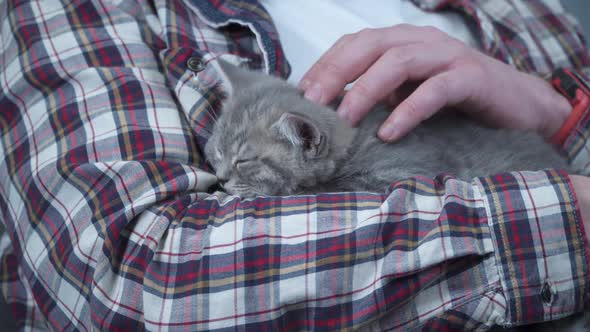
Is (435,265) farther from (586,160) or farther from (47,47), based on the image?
(47,47)

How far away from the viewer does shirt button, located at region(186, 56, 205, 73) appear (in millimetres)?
1067

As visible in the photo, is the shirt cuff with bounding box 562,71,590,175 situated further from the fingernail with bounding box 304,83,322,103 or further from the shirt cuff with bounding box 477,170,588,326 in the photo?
the fingernail with bounding box 304,83,322,103

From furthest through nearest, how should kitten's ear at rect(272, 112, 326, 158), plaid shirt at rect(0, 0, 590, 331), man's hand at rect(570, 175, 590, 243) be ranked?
kitten's ear at rect(272, 112, 326, 158)
man's hand at rect(570, 175, 590, 243)
plaid shirt at rect(0, 0, 590, 331)

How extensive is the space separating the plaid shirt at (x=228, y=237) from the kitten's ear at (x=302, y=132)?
8.4 inches

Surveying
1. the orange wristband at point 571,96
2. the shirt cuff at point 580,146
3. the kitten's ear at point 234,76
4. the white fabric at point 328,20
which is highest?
the white fabric at point 328,20

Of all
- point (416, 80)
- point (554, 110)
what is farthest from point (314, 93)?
point (554, 110)

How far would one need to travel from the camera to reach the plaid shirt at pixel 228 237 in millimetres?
734

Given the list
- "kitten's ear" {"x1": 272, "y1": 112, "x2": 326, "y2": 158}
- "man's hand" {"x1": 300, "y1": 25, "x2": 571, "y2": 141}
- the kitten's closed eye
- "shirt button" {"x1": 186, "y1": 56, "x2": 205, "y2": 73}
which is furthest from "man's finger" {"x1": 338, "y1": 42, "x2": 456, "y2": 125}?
"shirt button" {"x1": 186, "y1": 56, "x2": 205, "y2": 73}

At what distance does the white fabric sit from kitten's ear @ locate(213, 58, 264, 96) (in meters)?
0.22

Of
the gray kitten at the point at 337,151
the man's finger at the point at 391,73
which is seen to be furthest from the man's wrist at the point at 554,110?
the man's finger at the point at 391,73

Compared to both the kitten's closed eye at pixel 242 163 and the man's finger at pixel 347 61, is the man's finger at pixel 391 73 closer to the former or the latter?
the man's finger at pixel 347 61

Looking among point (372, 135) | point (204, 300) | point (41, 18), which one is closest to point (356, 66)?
point (372, 135)

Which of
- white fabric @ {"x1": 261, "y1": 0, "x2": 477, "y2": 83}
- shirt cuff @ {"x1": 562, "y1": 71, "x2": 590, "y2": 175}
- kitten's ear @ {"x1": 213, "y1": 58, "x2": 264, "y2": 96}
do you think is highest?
white fabric @ {"x1": 261, "y1": 0, "x2": 477, "y2": 83}

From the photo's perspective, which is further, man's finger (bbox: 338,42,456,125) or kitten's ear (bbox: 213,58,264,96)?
kitten's ear (bbox: 213,58,264,96)
